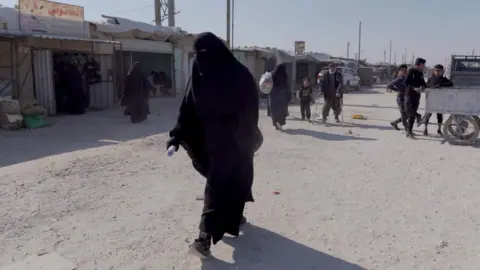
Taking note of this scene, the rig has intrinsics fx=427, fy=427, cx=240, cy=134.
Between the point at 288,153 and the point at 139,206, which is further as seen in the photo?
the point at 288,153

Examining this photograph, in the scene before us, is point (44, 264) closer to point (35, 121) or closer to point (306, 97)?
point (35, 121)

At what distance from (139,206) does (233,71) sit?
186 centimetres

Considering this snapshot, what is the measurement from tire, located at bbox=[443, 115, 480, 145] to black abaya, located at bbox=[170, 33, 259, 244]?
586cm

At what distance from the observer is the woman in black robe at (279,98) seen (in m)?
9.24

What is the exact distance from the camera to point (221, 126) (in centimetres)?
305

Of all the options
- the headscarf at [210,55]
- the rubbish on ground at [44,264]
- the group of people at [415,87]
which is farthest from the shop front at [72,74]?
the headscarf at [210,55]

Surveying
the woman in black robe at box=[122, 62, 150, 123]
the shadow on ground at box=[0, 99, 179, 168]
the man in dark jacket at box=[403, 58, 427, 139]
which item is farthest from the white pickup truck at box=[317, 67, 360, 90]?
the man in dark jacket at box=[403, 58, 427, 139]

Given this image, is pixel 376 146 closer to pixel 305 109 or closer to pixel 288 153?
pixel 288 153

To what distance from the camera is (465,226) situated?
3.69 m

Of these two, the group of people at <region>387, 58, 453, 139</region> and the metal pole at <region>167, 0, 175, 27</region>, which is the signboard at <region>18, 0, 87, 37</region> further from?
the metal pole at <region>167, 0, 175, 27</region>

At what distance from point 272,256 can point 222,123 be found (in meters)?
1.04

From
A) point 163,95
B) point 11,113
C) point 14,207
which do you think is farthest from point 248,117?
point 163,95

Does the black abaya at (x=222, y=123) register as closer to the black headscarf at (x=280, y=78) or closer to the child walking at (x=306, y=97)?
the black headscarf at (x=280, y=78)

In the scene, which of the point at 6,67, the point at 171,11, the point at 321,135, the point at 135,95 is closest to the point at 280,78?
the point at 321,135
